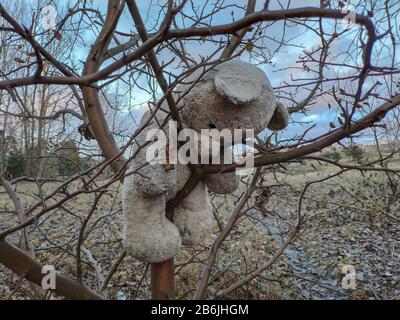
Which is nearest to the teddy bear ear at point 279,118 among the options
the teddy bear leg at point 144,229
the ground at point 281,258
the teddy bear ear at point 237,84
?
the teddy bear ear at point 237,84

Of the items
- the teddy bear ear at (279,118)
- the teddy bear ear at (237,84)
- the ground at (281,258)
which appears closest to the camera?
the teddy bear ear at (237,84)

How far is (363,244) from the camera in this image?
3.72m

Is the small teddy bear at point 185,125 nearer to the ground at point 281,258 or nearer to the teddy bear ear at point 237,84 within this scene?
the teddy bear ear at point 237,84

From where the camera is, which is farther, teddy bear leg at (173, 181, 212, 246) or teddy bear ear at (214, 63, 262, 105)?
teddy bear leg at (173, 181, 212, 246)

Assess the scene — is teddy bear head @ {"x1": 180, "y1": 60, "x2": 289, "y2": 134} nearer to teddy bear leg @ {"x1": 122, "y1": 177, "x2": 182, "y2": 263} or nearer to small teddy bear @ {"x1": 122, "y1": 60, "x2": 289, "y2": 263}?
small teddy bear @ {"x1": 122, "y1": 60, "x2": 289, "y2": 263}

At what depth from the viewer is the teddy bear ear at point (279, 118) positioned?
45.7 inches

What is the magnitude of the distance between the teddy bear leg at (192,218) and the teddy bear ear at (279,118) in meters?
0.31

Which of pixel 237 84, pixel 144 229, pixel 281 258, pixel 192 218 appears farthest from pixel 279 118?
pixel 281 258

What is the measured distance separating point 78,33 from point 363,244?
3.19 m

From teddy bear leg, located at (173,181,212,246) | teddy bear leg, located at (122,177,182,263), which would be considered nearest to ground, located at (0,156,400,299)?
teddy bear leg, located at (173,181,212,246)

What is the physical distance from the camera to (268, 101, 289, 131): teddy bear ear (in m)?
1.16

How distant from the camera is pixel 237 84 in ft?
3.18

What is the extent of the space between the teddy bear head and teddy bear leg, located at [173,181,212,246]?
254mm
